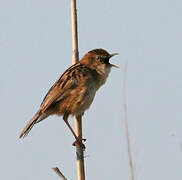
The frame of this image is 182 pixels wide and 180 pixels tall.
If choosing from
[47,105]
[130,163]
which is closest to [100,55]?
[47,105]

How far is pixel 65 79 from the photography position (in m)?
4.83

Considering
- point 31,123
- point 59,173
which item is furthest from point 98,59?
point 59,173

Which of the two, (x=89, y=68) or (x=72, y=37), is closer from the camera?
(x=72, y=37)

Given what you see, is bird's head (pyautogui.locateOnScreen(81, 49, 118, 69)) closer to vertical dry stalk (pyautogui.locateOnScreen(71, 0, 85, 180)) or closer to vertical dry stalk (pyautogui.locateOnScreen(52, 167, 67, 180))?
vertical dry stalk (pyautogui.locateOnScreen(71, 0, 85, 180))

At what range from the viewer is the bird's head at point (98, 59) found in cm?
515

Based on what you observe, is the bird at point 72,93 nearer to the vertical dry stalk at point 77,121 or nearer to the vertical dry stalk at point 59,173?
the vertical dry stalk at point 77,121

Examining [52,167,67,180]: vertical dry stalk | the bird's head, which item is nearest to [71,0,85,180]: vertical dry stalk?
[52,167,67,180]: vertical dry stalk

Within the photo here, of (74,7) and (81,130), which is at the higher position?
(74,7)

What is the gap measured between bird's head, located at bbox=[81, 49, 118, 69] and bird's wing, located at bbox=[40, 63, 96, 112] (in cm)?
23

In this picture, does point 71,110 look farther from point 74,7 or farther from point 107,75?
point 74,7

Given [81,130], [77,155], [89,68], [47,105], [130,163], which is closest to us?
[130,163]

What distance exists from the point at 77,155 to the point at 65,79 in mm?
1442

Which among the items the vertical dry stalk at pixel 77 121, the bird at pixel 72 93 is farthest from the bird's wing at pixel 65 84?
the vertical dry stalk at pixel 77 121

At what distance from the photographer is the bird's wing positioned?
475cm
